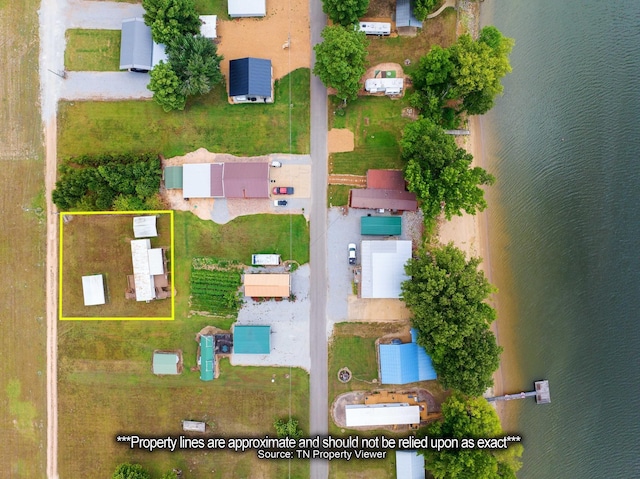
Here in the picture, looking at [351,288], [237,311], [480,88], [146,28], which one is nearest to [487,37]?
[480,88]

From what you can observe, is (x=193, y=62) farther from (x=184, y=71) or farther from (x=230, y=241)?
(x=230, y=241)

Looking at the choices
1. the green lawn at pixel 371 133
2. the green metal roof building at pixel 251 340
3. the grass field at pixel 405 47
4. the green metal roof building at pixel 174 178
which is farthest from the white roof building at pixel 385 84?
the green metal roof building at pixel 251 340

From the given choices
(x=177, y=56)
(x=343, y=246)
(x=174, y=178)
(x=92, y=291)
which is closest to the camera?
(x=177, y=56)

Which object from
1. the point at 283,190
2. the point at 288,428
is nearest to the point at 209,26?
the point at 283,190

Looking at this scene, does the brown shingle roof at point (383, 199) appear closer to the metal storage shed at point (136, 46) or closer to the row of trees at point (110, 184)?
the row of trees at point (110, 184)

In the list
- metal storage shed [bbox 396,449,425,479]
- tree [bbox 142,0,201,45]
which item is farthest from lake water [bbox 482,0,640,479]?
tree [bbox 142,0,201,45]

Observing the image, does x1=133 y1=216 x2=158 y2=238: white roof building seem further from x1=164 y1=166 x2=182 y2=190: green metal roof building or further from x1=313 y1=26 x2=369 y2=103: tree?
x1=313 y1=26 x2=369 y2=103: tree
